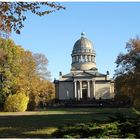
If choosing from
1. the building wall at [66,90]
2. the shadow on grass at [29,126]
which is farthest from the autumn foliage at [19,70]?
the building wall at [66,90]

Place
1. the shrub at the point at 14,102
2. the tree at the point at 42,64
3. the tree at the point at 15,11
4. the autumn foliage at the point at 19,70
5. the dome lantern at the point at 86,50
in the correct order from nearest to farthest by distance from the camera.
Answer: the tree at the point at 15,11 < the tree at the point at 42,64 < the autumn foliage at the point at 19,70 < the dome lantern at the point at 86,50 < the shrub at the point at 14,102

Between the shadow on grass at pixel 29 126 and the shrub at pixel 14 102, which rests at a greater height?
the shrub at pixel 14 102

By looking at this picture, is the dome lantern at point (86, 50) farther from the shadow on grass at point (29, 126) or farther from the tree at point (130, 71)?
the shadow on grass at point (29, 126)

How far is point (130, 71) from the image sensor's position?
28.1 meters

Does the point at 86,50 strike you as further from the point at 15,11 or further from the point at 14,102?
the point at 15,11

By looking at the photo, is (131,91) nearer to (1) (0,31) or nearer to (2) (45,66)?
(2) (45,66)

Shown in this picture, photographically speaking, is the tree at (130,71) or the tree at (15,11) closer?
the tree at (15,11)

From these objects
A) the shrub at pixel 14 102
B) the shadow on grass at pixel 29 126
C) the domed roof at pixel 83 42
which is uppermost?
the domed roof at pixel 83 42

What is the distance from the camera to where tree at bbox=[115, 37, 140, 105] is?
25.9 m

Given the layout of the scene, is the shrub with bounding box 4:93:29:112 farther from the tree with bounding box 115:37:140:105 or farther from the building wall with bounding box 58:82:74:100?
the building wall with bounding box 58:82:74:100

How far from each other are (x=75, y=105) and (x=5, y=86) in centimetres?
2725

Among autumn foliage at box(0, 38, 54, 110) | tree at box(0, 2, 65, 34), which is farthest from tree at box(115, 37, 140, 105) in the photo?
tree at box(0, 2, 65, 34)

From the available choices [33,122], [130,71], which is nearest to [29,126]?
[33,122]

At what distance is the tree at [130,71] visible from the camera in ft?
84.9
